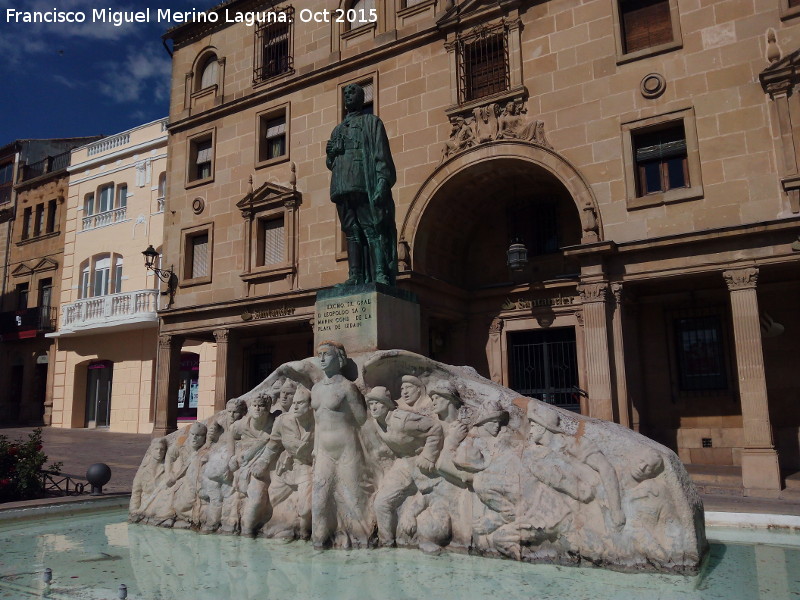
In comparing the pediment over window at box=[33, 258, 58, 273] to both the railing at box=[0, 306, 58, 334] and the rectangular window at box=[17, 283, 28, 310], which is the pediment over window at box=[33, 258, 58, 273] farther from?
the railing at box=[0, 306, 58, 334]

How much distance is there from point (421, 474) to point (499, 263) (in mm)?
11136

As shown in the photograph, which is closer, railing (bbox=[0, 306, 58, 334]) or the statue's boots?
the statue's boots

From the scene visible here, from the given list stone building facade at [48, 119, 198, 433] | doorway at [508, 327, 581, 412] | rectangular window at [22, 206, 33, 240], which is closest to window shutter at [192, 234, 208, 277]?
stone building facade at [48, 119, 198, 433]

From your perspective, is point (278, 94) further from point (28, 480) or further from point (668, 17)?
point (28, 480)

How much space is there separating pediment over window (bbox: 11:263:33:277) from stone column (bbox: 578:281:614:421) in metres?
26.5

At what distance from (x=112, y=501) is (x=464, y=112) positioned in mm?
10954

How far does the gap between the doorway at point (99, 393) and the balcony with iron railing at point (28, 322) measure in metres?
3.52

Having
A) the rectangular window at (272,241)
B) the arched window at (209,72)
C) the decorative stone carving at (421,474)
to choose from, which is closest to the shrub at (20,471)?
the decorative stone carving at (421,474)

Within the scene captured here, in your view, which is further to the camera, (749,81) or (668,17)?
(668,17)

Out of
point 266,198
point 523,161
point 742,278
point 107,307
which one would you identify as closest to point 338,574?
point 742,278

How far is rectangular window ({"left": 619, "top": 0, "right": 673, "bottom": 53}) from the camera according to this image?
42.8 feet

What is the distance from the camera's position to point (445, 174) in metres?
14.7

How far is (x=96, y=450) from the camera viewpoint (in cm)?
1777

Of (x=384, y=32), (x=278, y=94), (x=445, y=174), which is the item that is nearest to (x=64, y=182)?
(x=278, y=94)
